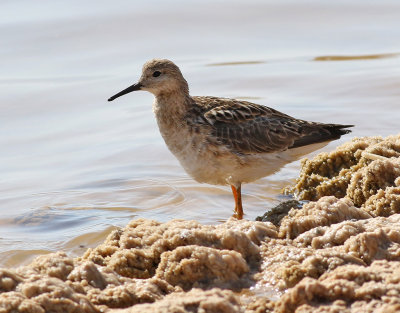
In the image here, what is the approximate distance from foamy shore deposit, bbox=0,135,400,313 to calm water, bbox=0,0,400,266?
253 cm

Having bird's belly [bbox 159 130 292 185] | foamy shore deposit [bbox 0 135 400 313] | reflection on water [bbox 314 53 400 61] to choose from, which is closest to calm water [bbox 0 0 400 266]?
reflection on water [bbox 314 53 400 61]

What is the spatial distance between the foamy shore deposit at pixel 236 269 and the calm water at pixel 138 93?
2531mm

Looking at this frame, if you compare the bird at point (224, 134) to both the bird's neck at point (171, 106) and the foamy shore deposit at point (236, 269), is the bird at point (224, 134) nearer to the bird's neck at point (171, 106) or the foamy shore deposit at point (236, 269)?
the bird's neck at point (171, 106)

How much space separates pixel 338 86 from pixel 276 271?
8.02 m

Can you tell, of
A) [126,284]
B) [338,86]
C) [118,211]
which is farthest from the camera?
[338,86]

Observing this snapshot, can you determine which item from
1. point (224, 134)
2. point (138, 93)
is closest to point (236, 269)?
point (224, 134)

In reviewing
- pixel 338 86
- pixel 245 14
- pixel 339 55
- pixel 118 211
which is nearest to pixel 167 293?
pixel 118 211

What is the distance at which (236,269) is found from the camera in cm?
464

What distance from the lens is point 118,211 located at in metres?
8.33

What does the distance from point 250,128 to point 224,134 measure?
38 cm

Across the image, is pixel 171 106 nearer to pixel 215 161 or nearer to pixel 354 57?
pixel 215 161

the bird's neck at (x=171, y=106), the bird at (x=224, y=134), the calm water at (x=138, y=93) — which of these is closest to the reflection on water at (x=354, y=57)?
the calm water at (x=138, y=93)

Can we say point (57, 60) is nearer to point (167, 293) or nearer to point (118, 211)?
point (118, 211)

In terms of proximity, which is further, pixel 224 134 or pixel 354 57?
pixel 354 57
